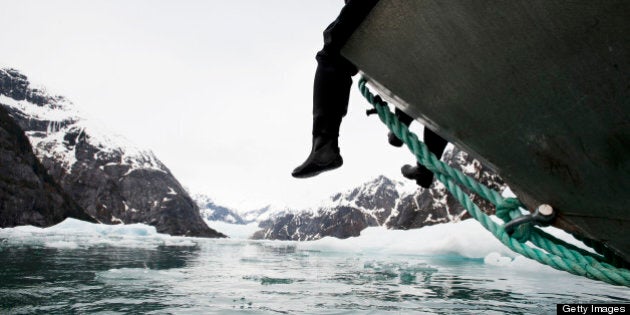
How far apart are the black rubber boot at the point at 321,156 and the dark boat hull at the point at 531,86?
0.59 metres

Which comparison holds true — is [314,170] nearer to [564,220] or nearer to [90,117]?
[564,220]

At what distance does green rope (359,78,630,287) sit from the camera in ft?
4.41

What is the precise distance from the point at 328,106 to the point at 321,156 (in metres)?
0.30

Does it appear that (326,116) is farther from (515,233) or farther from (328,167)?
(515,233)

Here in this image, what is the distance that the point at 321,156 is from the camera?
6.95ft

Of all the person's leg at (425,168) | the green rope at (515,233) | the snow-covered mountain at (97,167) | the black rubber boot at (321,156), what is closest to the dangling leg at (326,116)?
the black rubber boot at (321,156)

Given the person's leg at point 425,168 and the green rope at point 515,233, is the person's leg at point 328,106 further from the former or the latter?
the person's leg at point 425,168

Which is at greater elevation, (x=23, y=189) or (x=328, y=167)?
(x=328, y=167)

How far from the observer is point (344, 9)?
151cm

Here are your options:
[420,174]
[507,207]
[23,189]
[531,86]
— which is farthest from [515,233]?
[23,189]

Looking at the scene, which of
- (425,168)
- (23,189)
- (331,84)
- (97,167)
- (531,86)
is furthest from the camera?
(97,167)

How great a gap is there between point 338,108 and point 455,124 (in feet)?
2.41

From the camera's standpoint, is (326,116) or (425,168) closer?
(326,116)

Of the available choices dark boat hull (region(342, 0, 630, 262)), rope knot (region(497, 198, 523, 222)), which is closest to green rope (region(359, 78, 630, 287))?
rope knot (region(497, 198, 523, 222))
